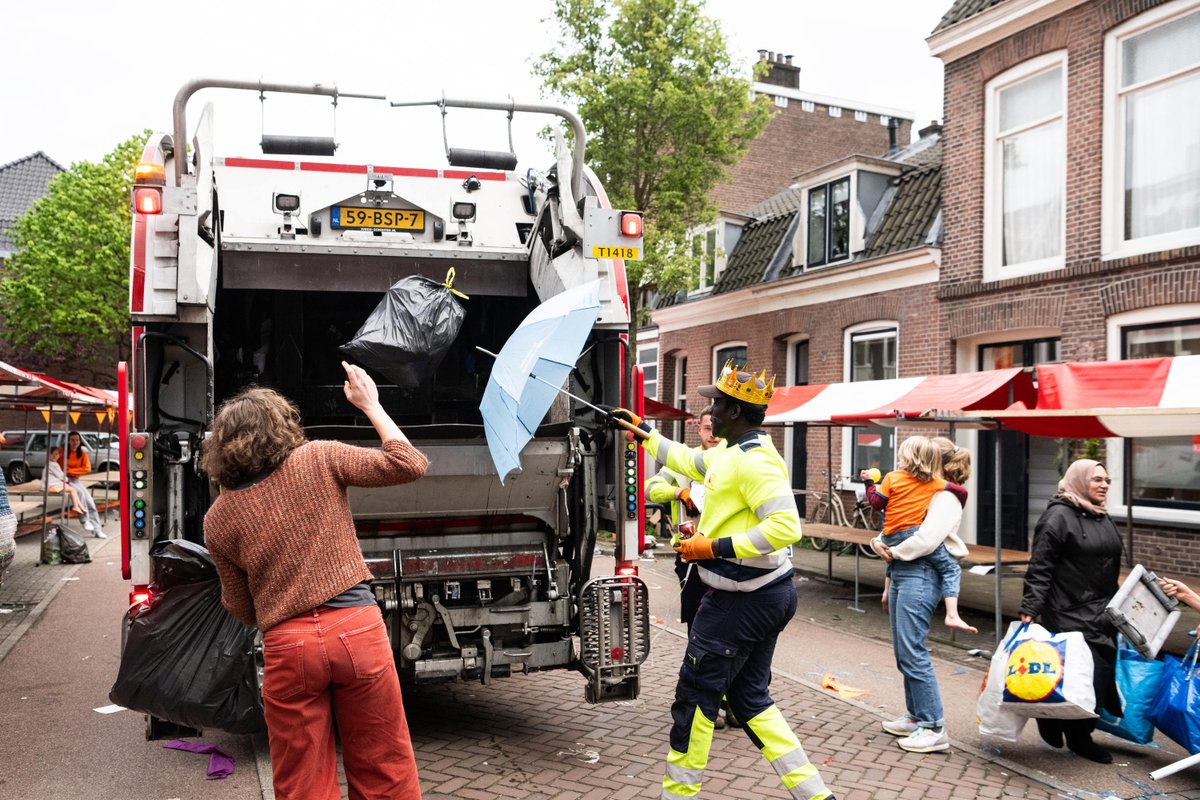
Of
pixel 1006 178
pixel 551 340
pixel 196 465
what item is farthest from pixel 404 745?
pixel 1006 178

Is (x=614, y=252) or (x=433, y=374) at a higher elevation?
(x=614, y=252)

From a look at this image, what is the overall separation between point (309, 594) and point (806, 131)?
2542cm

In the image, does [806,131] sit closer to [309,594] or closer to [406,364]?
[406,364]

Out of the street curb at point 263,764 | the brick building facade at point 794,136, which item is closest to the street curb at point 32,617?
the street curb at point 263,764

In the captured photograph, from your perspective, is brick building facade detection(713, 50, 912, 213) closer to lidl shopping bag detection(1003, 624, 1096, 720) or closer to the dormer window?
the dormer window

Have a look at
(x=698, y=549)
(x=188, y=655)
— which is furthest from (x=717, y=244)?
(x=188, y=655)

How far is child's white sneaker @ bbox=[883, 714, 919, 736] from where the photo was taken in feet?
17.5

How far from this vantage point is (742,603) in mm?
3951

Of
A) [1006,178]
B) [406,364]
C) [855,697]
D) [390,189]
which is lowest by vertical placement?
[855,697]

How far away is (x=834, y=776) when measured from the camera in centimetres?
474

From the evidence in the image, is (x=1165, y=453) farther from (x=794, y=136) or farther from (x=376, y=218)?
(x=794, y=136)

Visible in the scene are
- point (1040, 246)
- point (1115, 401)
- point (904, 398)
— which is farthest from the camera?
point (1040, 246)

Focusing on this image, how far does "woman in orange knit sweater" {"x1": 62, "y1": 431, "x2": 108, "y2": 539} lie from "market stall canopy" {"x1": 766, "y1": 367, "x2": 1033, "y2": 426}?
1033 cm

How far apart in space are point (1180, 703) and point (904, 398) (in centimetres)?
473
